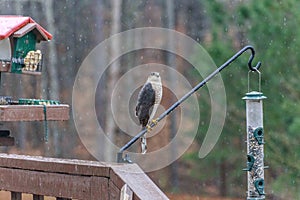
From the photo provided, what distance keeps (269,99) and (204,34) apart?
5186 millimetres

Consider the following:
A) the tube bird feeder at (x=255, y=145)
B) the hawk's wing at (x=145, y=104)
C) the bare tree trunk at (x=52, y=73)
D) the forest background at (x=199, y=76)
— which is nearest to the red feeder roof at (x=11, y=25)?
the hawk's wing at (x=145, y=104)

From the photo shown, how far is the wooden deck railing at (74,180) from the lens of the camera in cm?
211

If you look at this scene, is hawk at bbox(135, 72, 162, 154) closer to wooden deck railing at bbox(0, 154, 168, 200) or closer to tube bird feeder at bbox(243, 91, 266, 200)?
tube bird feeder at bbox(243, 91, 266, 200)

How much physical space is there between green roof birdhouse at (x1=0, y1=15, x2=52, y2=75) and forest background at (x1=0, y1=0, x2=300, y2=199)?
526 centimetres

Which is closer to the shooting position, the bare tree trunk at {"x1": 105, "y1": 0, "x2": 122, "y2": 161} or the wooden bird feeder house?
the wooden bird feeder house

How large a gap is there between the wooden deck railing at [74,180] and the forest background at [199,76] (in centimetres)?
633

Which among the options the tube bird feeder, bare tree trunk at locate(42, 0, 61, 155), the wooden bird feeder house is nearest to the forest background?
bare tree trunk at locate(42, 0, 61, 155)

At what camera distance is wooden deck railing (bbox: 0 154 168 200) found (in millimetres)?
2111

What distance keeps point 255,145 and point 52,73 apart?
507 inches

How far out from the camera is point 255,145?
10.0ft

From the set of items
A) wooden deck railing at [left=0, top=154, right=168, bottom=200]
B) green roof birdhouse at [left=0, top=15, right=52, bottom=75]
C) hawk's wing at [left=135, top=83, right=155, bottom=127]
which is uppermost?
green roof birdhouse at [left=0, top=15, right=52, bottom=75]

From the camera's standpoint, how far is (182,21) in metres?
15.5

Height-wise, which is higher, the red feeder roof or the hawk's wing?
the red feeder roof

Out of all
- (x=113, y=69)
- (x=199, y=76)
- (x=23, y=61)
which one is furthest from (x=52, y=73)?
(x=23, y=61)
